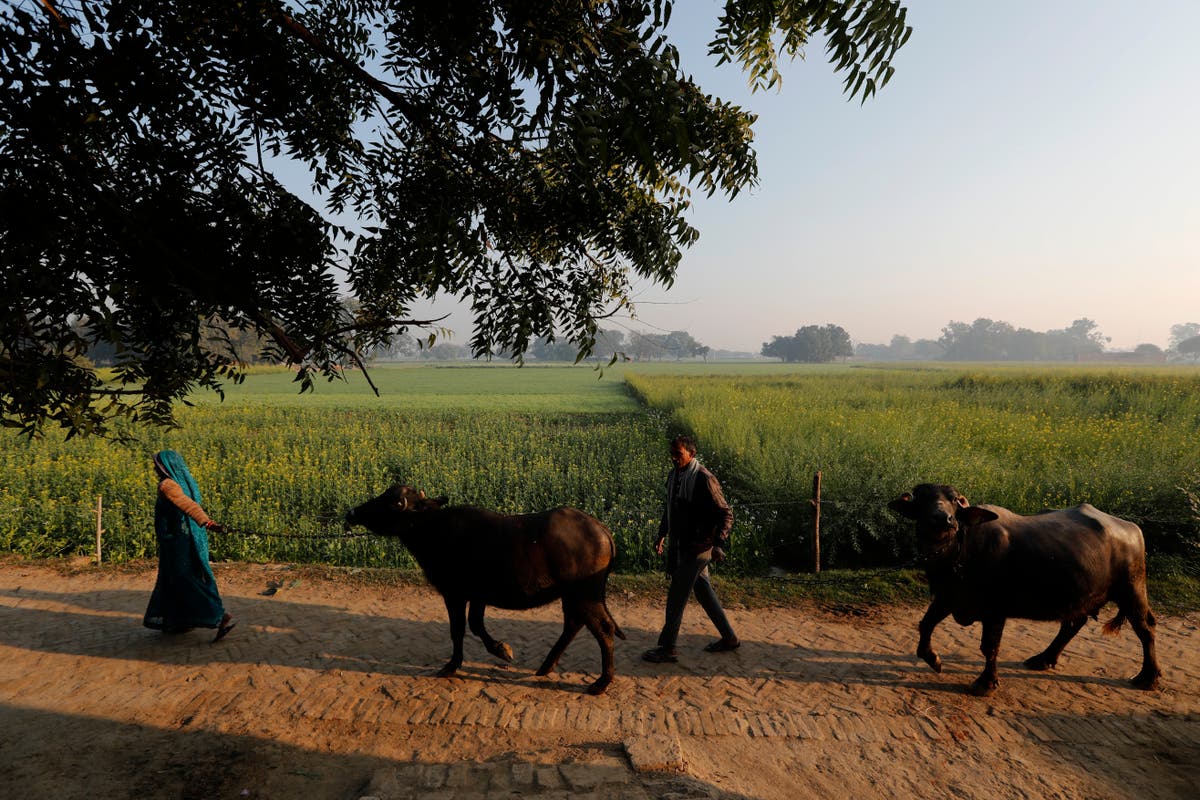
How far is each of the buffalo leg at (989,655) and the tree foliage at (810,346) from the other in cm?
15371

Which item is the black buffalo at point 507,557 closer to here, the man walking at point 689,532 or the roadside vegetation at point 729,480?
the man walking at point 689,532


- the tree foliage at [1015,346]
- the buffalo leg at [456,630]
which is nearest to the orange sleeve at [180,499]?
the buffalo leg at [456,630]

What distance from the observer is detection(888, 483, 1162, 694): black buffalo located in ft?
17.3

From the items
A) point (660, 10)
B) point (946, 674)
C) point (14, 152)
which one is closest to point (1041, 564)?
point (946, 674)

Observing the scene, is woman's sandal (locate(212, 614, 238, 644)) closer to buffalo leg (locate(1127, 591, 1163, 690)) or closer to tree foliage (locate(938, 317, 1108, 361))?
buffalo leg (locate(1127, 591, 1163, 690))

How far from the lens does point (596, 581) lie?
17.8 ft

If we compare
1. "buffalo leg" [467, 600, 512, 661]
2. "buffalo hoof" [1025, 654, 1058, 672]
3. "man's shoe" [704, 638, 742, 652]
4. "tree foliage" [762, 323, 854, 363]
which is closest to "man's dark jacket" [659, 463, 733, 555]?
"man's shoe" [704, 638, 742, 652]

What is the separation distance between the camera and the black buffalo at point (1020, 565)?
5277 mm

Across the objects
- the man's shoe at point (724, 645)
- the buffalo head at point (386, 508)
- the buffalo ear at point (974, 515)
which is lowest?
the man's shoe at point (724, 645)

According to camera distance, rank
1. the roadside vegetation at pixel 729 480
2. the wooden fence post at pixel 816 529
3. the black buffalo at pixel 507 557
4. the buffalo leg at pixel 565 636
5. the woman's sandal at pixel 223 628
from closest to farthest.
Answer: the black buffalo at pixel 507 557, the buffalo leg at pixel 565 636, the woman's sandal at pixel 223 628, the wooden fence post at pixel 816 529, the roadside vegetation at pixel 729 480

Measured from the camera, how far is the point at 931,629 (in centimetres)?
568


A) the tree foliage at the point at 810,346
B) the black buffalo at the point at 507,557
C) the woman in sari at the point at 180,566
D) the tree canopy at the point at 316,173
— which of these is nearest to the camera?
the tree canopy at the point at 316,173

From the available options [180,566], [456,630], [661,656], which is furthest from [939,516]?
[180,566]

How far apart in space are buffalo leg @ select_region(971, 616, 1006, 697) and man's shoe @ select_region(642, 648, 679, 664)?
8.63 feet
